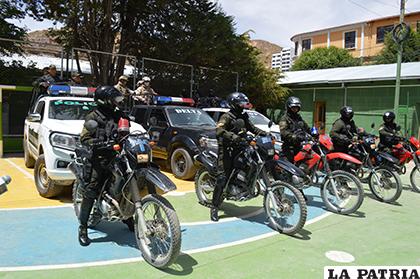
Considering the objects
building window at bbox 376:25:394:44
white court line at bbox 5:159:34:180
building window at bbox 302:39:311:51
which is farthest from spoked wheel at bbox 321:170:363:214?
building window at bbox 302:39:311:51

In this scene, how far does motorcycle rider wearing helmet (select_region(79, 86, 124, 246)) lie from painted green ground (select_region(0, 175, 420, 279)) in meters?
0.87

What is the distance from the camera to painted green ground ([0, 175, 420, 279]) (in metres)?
4.07

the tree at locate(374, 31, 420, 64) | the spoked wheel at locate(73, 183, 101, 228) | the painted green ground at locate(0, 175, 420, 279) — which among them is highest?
the tree at locate(374, 31, 420, 64)

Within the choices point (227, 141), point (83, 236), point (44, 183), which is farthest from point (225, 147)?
point (44, 183)

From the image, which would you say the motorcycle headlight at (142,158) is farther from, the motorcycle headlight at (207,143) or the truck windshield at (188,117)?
the truck windshield at (188,117)

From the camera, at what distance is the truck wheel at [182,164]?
9039 millimetres

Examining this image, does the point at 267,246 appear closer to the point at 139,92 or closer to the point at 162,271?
the point at 162,271

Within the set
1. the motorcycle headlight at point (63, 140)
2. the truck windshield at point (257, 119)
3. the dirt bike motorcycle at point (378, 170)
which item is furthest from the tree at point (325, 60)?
the motorcycle headlight at point (63, 140)

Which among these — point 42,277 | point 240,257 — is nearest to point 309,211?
point 240,257

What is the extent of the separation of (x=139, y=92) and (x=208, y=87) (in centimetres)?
555

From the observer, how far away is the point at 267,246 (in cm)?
496

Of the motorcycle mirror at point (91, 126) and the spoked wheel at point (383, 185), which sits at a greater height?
the motorcycle mirror at point (91, 126)

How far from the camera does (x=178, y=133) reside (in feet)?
31.1

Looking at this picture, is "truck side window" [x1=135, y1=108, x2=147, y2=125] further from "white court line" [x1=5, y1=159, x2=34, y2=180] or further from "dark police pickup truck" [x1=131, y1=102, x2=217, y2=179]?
"white court line" [x1=5, y1=159, x2=34, y2=180]
